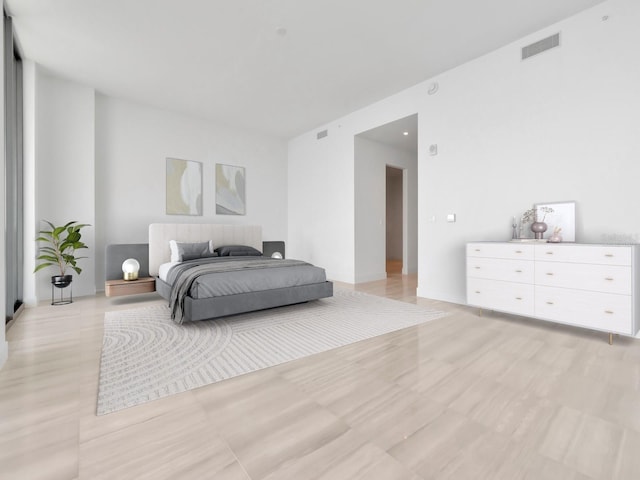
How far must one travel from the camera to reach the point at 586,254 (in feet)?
8.55

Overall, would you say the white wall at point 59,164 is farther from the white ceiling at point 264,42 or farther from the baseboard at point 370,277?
the baseboard at point 370,277

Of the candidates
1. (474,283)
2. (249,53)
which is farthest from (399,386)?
(249,53)

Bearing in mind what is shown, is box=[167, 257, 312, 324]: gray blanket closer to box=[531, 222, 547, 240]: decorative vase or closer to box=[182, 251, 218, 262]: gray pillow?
→ box=[182, 251, 218, 262]: gray pillow

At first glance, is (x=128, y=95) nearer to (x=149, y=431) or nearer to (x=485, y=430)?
(x=149, y=431)

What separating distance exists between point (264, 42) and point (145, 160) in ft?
10.0

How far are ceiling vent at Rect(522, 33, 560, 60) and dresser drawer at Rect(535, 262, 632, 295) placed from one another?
2.32 m

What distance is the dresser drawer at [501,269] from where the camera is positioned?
9.78 feet

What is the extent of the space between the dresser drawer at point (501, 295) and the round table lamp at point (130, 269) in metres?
4.39

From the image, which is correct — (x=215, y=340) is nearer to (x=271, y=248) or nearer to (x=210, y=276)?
(x=210, y=276)

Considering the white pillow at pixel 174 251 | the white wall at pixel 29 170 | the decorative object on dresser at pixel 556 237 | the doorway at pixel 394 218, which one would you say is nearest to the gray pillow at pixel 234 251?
the white pillow at pixel 174 251

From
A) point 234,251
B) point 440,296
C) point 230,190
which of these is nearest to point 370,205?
point 440,296

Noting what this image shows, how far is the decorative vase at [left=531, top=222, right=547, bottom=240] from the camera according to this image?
3072 mm

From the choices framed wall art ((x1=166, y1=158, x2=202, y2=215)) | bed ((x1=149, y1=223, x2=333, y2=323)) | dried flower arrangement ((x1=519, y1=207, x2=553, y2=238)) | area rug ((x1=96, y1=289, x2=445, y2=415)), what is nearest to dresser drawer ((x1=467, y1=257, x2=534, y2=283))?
dried flower arrangement ((x1=519, y1=207, x2=553, y2=238))

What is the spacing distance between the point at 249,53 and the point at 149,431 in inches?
153
